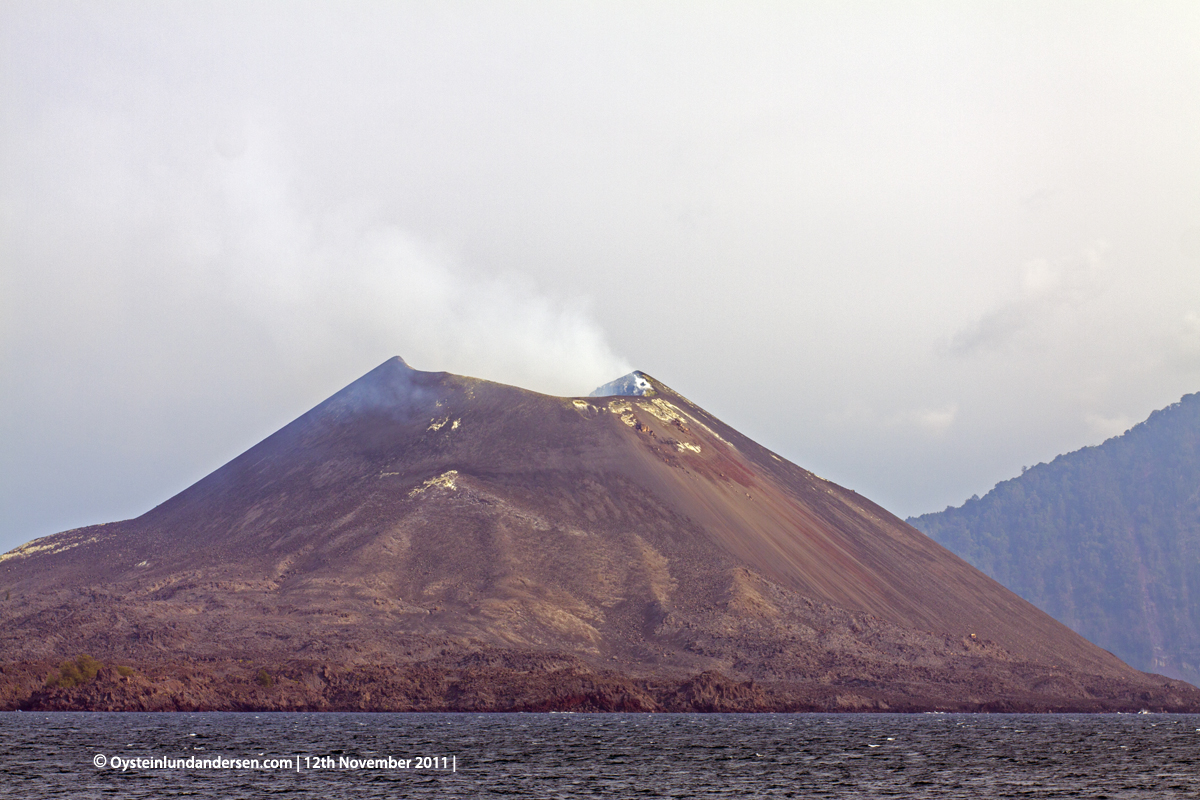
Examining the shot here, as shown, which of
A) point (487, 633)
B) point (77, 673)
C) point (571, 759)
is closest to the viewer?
point (571, 759)

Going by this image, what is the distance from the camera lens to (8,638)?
16438cm

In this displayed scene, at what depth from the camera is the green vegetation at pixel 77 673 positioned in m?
150

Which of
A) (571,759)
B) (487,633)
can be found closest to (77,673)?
(487,633)

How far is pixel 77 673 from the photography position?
15025 cm

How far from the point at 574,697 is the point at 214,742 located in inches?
2632

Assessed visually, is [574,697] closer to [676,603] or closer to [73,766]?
[676,603]

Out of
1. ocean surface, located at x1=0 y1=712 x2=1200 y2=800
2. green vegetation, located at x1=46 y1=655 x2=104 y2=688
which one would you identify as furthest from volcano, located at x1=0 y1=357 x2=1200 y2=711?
ocean surface, located at x1=0 y1=712 x2=1200 y2=800

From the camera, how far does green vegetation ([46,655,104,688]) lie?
14950 centimetres

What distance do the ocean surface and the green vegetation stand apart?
1191 centimetres

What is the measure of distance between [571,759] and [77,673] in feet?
299

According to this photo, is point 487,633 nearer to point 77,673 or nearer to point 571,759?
point 77,673

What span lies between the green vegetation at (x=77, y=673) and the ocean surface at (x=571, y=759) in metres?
11.9

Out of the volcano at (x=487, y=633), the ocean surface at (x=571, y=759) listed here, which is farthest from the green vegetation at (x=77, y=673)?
the ocean surface at (x=571, y=759)

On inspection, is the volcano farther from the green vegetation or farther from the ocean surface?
the ocean surface
